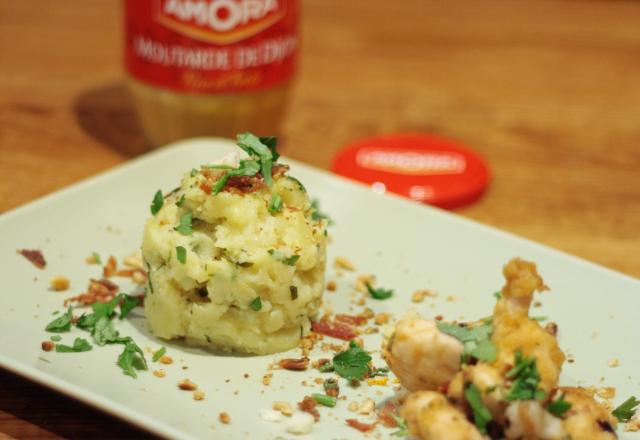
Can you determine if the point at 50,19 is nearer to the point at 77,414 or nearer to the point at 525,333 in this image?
the point at 77,414

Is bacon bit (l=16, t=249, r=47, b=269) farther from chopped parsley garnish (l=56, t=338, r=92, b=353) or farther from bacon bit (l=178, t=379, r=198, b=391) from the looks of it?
bacon bit (l=178, t=379, r=198, b=391)

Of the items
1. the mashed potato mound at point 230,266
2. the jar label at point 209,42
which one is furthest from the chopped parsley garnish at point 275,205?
the jar label at point 209,42

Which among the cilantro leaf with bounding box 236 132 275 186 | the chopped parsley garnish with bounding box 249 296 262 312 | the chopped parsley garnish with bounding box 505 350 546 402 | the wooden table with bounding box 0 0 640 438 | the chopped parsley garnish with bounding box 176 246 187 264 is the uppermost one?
the cilantro leaf with bounding box 236 132 275 186

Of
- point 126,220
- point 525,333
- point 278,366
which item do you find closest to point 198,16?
point 126,220

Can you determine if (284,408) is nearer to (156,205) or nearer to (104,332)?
(104,332)

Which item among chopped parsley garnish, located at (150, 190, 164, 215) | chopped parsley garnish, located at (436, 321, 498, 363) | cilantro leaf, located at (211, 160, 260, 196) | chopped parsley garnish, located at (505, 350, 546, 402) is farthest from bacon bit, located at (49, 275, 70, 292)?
chopped parsley garnish, located at (505, 350, 546, 402)

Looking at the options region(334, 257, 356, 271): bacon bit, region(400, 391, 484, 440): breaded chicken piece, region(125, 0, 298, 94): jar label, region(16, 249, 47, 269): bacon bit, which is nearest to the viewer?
region(400, 391, 484, 440): breaded chicken piece

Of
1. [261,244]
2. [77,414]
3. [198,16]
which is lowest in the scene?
[77,414]
